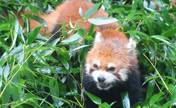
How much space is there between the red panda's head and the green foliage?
132mm

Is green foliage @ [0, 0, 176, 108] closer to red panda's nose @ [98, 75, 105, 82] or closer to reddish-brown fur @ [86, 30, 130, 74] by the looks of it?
reddish-brown fur @ [86, 30, 130, 74]

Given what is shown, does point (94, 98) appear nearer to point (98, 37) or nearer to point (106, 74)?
point (106, 74)

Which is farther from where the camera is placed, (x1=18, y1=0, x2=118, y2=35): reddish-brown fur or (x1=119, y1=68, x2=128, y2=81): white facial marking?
(x1=18, y1=0, x2=118, y2=35): reddish-brown fur

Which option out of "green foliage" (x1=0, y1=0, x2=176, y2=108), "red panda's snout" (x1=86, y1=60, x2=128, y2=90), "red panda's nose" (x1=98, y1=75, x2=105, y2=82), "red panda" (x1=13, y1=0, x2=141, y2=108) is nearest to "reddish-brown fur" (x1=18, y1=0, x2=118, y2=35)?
"green foliage" (x1=0, y1=0, x2=176, y2=108)

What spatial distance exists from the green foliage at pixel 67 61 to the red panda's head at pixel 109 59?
0.43ft

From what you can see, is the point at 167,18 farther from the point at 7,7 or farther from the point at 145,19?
the point at 7,7

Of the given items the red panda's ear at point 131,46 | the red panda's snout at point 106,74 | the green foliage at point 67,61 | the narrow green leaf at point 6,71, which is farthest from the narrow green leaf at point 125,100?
the narrow green leaf at point 6,71

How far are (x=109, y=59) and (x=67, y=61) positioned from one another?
2.05ft

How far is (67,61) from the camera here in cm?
445

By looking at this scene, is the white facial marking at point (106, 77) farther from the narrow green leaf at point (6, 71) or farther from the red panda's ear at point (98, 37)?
the narrow green leaf at point (6, 71)

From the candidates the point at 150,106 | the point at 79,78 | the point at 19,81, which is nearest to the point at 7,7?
A: the point at 79,78

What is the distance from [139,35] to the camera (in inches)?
178

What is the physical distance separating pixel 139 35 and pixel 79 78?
3.02 ft

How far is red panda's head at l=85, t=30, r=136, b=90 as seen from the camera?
4.01 meters
